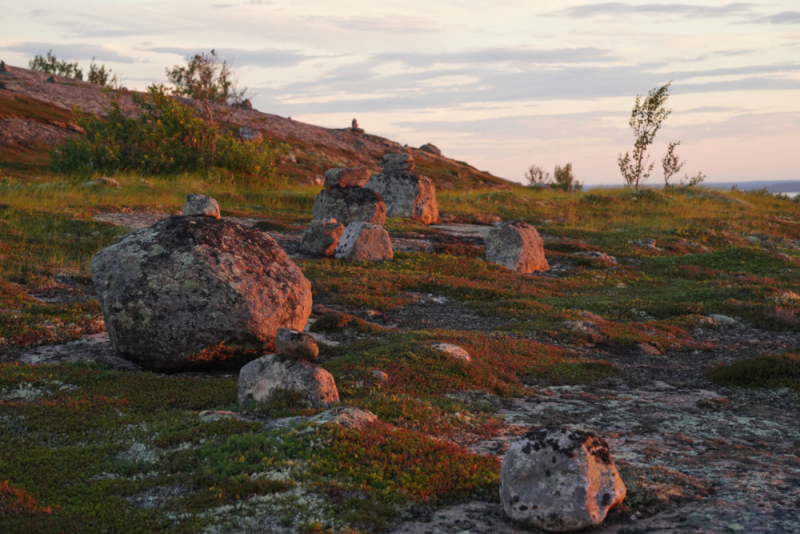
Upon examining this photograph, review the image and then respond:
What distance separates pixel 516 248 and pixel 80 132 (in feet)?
200

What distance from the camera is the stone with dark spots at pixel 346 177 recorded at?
111 ft

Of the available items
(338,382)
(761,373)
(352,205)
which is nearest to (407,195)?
(352,205)

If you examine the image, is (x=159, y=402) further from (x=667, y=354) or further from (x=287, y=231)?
(x=287, y=231)

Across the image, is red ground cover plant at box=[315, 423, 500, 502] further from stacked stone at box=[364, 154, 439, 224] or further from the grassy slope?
stacked stone at box=[364, 154, 439, 224]

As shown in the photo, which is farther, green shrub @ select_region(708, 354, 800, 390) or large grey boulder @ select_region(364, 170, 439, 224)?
large grey boulder @ select_region(364, 170, 439, 224)

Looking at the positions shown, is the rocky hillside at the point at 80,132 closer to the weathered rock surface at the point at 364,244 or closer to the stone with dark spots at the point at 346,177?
the stone with dark spots at the point at 346,177

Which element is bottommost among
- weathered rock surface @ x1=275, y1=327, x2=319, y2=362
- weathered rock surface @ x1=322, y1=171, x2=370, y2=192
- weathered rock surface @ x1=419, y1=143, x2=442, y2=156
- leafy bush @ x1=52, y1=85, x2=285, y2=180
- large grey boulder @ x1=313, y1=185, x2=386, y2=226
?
weathered rock surface @ x1=275, y1=327, x2=319, y2=362

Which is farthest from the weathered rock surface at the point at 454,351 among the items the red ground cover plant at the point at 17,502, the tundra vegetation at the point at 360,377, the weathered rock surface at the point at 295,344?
the red ground cover plant at the point at 17,502

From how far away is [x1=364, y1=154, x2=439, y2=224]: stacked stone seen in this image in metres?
39.6

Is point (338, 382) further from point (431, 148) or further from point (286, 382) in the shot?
point (431, 148)

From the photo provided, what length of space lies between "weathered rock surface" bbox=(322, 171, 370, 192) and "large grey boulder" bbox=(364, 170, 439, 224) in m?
5.38

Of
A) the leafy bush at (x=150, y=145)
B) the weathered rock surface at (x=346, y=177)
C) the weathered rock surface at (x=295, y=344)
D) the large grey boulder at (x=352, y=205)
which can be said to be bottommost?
the weathered rock surface at (x=295, y=344)

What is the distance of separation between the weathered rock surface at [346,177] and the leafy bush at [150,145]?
1442 cm

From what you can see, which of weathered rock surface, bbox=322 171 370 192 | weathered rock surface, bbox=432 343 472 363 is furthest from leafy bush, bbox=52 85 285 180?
weathered rock surface, bbox=432 343 472 363
